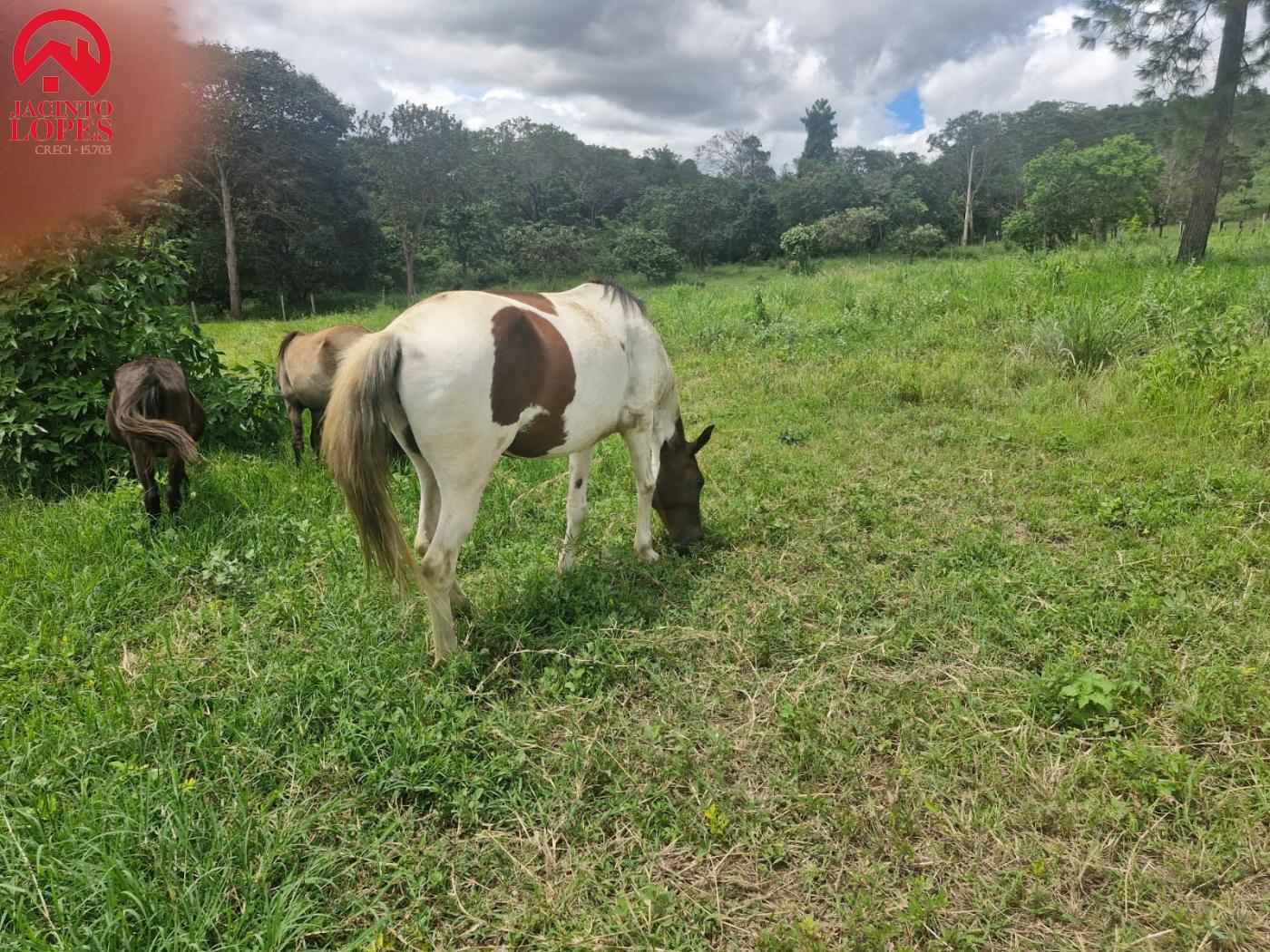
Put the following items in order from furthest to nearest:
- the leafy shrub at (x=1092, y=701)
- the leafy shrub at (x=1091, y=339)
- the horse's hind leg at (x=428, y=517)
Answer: the leafy shrub at (x=1091, y=339)
the horse's hind leg at (x=428, y=517)
the leafy shrub at (x=1092, y=701)

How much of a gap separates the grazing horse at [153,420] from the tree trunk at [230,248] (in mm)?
22644

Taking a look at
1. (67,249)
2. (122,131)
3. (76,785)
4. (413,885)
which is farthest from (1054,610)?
(122,131)

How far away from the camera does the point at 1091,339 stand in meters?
6.28

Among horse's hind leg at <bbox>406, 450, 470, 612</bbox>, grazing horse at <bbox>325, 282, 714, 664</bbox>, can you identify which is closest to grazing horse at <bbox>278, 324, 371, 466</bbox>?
horse's hind leg at <bbox>406, 450, 470, 612</bbox>

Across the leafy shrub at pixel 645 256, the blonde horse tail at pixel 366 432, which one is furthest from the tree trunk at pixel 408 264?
the blonde horse tail at pixel 366 432

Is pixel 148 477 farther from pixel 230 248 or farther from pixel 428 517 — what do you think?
pixel 230 248

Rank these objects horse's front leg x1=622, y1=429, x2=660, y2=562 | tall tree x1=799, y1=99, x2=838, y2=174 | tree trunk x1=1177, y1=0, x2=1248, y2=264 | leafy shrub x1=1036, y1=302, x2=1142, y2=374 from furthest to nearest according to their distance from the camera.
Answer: tall tree x1=799, y1=99, x2=838, y2=174 → tree trunk x1=1177, y1=0, x2=1248, y2=264 → leafy shrub x1=1036, y1=302, x2=1142, y2=374 → horse's front leg x1=622, y1=429, x2=660, y2=562

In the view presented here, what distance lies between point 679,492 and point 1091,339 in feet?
17.0

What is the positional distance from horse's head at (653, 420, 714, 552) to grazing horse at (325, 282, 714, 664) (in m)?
0.63

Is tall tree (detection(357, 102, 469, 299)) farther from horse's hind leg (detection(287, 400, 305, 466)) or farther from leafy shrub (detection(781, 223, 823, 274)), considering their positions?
horse's hind leg (detection(287, 400, 305, 466))

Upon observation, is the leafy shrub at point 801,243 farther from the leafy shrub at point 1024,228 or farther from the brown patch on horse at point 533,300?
the brown patch on horse at point 533,300

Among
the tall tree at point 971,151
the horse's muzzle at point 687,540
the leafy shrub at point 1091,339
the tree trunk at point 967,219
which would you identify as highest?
the tall tree at point 971,151

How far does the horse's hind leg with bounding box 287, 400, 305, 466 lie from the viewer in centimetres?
554

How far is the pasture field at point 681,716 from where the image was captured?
1.79 metres
